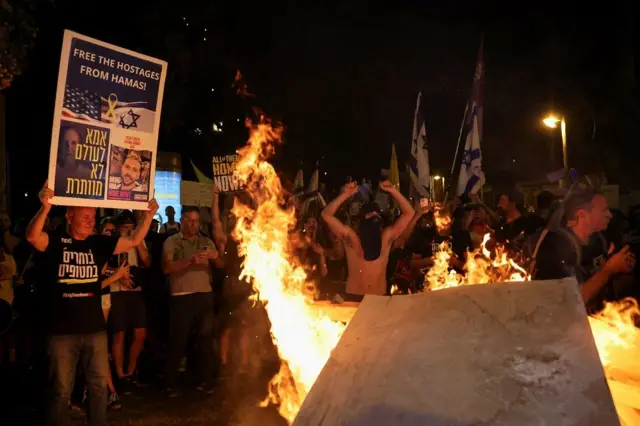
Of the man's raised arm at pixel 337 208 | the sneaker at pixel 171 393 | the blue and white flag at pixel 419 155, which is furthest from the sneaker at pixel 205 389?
the blue and white flag at pixel 419 155

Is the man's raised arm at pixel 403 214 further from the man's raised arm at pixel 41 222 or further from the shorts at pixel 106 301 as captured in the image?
the shorts at pixel 106 301

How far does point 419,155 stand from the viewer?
13.8 meters

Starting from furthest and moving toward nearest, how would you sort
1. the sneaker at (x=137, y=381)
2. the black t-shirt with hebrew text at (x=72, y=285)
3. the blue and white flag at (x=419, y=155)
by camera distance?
the blue and white flag at (x=419, y=155)
the sneaker at (x=137, y=381)
the black t-shirt with hebrew text at (x=72, y=285)

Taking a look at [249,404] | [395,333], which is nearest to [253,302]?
[249,404]

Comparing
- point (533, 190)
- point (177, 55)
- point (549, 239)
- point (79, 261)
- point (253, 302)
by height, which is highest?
point (177, 55)

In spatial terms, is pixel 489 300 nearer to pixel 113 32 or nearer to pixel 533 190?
pixel 113 32

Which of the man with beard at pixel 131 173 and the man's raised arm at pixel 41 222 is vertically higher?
the man with beard at pixel 131 173

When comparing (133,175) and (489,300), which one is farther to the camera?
(133,175)

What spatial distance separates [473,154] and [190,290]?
7289mm

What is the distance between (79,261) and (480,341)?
392 centimetres

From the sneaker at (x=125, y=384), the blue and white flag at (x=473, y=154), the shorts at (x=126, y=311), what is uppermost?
the blue and white flag at (x=473, y=154)

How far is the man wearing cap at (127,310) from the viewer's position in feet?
26.2

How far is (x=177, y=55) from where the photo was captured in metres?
14.5

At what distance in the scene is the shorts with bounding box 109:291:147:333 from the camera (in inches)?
313
